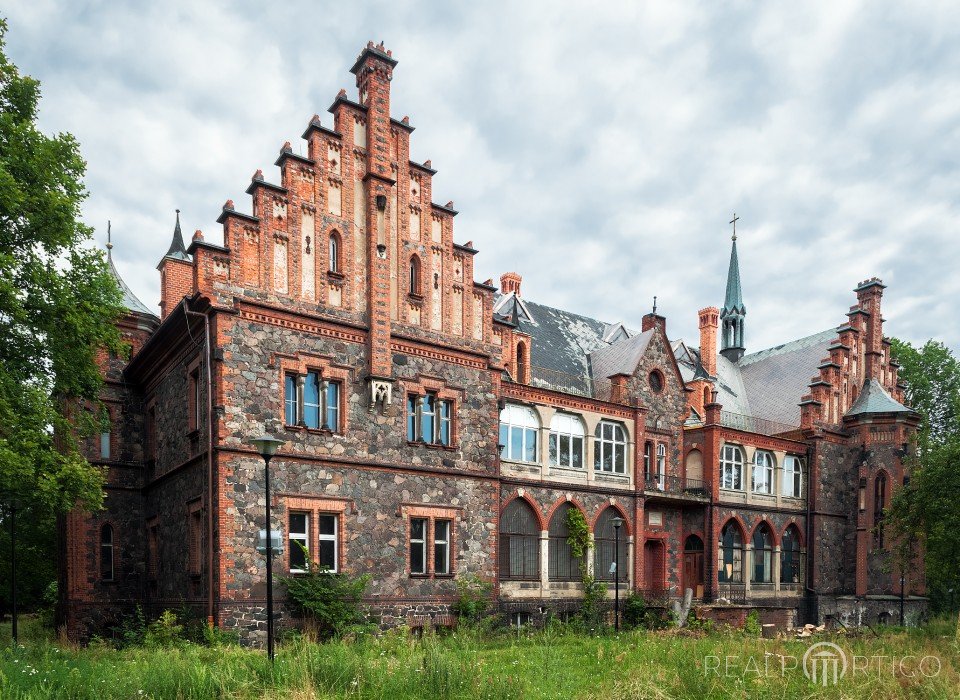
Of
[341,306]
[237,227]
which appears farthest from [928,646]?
[237,227]

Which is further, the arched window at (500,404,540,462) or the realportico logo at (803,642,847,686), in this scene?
the arched window at (500,404,540,462)

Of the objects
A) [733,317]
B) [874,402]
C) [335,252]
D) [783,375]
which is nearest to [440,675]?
[335,252]

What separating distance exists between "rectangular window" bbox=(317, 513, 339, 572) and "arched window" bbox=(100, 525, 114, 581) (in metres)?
9.54

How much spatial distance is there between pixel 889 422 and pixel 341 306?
28844 mm

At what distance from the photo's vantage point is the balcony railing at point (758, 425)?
3909 cm

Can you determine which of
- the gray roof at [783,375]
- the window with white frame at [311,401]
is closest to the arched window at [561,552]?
the window with white frame at [311,401]

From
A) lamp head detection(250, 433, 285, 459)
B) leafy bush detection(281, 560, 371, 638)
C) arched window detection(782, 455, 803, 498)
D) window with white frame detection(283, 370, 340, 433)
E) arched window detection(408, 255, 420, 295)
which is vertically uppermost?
arched window detection(408, 255, 420, 295)

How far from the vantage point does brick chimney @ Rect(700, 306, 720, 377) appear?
43156 millimetres

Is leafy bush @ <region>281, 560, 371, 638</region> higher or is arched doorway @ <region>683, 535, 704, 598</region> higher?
leafy bush @ <region>281, 560, 371, 638</region>

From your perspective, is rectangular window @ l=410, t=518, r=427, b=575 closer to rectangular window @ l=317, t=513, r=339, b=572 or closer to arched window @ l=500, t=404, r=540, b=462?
rectangular window @ l=317, t=513, r=339, b=572

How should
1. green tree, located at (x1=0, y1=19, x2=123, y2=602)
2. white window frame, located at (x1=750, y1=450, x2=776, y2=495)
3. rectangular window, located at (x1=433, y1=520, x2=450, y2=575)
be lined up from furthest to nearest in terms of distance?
white window frame, located at (x1=750, y1=450, x2=776, y2=495) < rectangular window, located at (x1=433, y1=520, x2=450, y2=575) < green tree, located at (x1=0, y1=19, x2=123, y2=602)

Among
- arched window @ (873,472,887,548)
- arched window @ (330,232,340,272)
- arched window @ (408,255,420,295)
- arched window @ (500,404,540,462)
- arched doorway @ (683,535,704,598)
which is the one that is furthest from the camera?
arched window @ (873,472,887,548)

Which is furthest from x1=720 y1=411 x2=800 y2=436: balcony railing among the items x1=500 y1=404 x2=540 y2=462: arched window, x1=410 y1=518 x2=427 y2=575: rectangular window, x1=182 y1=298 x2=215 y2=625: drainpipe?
x1=182 y1=298 x2=215 y2=625: drainpipe

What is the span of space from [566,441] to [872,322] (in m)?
21.9
